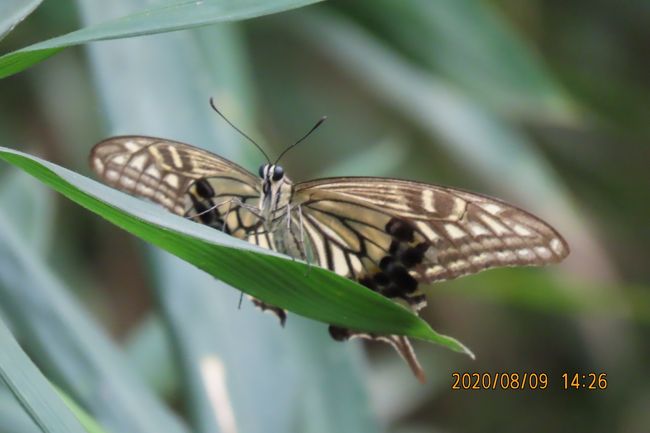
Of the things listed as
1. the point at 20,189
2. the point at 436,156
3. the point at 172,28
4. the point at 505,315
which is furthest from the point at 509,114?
the point at 172,28

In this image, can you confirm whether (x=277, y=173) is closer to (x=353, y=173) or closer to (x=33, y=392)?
(x=33, y=392)

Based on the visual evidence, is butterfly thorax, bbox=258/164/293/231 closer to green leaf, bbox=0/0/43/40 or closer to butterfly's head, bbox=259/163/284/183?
butterfly's head, bbox=259/163/284/183

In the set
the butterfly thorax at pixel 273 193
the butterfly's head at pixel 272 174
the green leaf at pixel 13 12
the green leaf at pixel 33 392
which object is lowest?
the green leaf at pixel 33 392

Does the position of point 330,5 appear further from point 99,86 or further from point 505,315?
point 505,315

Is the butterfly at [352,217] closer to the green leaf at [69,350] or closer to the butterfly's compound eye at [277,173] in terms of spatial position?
the butterfly's compound eye at [277,173]

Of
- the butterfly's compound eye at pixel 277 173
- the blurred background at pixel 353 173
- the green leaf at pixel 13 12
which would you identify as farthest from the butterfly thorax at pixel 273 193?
the green leaf at pixel 13 12
